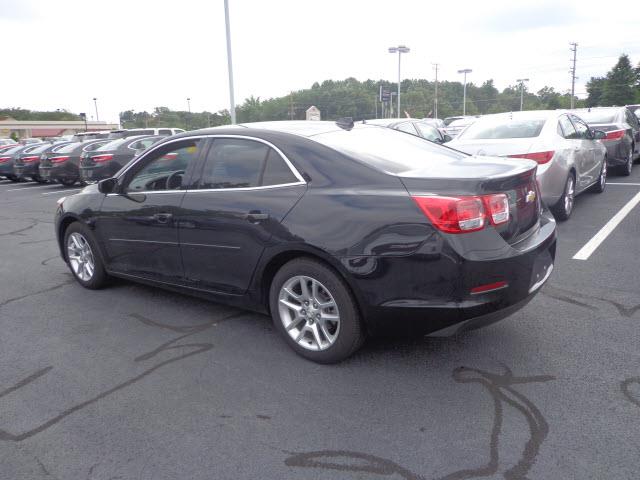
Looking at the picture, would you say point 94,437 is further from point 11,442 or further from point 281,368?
point 281,368

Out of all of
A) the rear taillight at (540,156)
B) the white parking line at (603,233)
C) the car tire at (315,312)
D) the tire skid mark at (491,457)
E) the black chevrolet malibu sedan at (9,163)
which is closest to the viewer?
the tire skid mark at (491,457)

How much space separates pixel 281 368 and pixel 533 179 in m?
2.10

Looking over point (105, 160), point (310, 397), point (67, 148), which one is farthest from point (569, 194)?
point (67, 148)

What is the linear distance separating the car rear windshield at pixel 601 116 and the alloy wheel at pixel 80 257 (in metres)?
10.8

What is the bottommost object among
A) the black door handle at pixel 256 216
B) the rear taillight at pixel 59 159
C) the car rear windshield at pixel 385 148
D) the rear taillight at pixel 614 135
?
the rear taillight at pixel 59 159

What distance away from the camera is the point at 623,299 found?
445cm

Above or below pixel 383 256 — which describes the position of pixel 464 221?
above

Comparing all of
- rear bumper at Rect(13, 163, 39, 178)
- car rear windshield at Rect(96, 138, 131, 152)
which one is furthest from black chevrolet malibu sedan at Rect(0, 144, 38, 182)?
car rear windshield at Rect(96, 138, 131, 152)

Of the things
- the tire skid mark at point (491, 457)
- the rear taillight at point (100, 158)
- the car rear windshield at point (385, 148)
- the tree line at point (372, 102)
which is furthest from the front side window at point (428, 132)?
the tree line at point (372, 102)

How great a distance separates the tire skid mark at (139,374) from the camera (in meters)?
2.93

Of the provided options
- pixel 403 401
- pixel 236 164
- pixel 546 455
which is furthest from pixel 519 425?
pixel 236 164

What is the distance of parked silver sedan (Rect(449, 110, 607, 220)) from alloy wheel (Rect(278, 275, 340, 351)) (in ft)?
13.9

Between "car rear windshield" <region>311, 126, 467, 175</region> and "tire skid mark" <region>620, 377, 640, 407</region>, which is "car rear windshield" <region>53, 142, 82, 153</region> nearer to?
"car rear windshield" <region>311, 126, 467, 175</region>

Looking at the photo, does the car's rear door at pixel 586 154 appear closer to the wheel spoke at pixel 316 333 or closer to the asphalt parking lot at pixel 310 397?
the asphalt parking lot at pixel 310 397
